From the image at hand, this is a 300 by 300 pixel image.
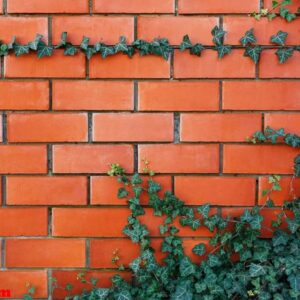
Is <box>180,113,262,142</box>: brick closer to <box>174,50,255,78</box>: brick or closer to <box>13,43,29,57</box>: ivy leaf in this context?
<box>174,50,255,78</box>: brick

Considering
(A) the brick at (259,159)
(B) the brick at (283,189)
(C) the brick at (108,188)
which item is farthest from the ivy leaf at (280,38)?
(C) the brick at (108,188)

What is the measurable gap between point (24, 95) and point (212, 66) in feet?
2.23

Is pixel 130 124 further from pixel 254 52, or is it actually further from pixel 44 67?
pixel 254 52

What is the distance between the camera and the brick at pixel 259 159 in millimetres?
1719

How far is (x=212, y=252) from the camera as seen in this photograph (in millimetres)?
1743

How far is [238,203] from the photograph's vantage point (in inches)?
68.2

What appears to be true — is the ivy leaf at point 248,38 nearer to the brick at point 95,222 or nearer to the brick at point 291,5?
the brick at point 291,5

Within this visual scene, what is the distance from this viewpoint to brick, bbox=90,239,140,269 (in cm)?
175

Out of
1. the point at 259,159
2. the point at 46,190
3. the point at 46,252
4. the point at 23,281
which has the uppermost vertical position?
the point at 259,159

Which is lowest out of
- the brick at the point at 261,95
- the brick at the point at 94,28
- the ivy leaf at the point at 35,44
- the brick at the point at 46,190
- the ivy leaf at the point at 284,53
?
the brick at the point at 46,190

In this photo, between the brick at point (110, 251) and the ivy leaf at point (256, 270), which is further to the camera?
the brick at point (110, 251)

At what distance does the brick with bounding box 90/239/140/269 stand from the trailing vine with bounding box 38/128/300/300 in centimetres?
3

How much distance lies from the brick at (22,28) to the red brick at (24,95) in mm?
153

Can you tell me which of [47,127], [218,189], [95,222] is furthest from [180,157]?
[47,127]
